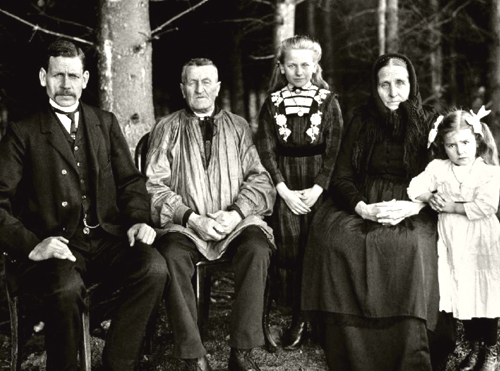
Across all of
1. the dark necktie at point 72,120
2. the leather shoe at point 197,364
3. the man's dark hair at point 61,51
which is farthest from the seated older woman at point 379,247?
the man's dark hair at point 61,51

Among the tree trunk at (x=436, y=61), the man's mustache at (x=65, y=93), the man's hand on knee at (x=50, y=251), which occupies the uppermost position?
the tree trunk at (x=436, y=61)

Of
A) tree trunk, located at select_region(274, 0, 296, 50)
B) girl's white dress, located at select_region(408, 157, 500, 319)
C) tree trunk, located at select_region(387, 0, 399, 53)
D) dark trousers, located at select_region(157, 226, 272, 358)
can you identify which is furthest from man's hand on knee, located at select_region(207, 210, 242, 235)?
tree trunk, located at select_region(387, 0, 399, 53)

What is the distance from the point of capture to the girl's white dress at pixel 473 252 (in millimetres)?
3717

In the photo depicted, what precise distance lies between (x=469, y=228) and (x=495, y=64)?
482 centimetres

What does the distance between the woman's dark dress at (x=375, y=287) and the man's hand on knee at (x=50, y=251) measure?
155 centimetres

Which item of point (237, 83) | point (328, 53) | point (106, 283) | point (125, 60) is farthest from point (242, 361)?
point (328, 53)

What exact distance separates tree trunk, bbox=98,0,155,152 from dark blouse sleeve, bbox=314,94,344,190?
1642mm

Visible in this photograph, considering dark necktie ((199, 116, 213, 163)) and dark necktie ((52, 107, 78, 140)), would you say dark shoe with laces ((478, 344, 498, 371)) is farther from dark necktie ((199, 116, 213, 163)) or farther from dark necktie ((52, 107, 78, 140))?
dark necktie ((52, 107, 78, 140))

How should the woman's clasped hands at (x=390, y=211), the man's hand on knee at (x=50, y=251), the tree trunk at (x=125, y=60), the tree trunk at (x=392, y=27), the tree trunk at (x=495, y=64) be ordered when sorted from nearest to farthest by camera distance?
the man's hand on knee at (x=50, y=251) < the woman's clasped hands at (x=390, y=211) < the tree trunk at (x=125, y=60) < the tree trunk at (x=495, y=64) < the tree trunk at (x=392, y=27)

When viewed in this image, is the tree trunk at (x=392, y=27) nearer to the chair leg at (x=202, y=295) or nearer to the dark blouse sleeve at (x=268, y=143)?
the dark blouse sleeve at (x=268, y=143)

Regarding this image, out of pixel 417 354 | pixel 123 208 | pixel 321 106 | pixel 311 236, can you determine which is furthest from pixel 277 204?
pixel 417 354

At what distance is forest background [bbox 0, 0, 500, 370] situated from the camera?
518 centimetres

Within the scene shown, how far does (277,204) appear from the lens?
452 centimetres

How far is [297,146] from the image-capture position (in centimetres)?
454
